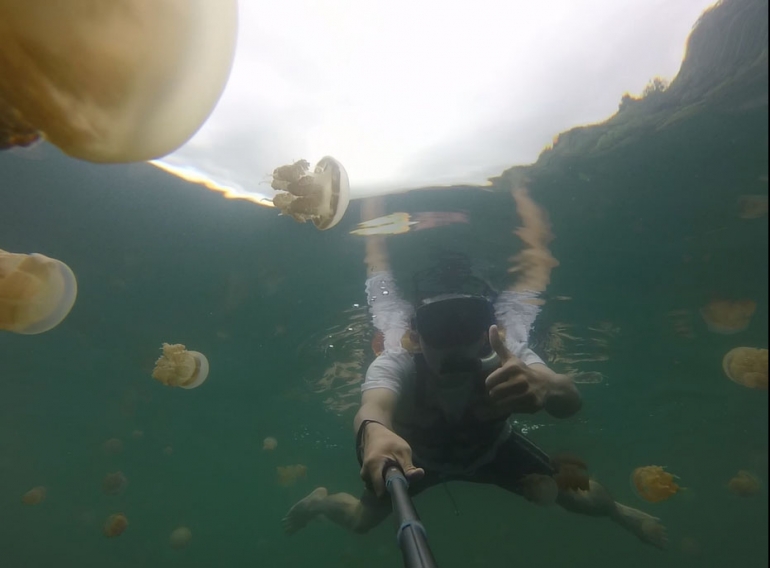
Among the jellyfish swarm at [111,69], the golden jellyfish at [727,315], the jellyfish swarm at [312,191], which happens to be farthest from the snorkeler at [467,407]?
the golden jellyfish at [727,315]

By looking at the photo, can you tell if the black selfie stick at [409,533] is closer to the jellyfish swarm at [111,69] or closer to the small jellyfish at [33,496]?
the jellyfish swarm at [111,69]

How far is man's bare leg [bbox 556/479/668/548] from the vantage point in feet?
22.0

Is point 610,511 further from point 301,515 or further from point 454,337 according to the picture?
point 301,515

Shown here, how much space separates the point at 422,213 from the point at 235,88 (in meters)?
3.05

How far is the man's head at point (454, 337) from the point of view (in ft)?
16.2

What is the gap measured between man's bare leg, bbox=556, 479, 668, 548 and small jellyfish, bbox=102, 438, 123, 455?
18246 millimetres

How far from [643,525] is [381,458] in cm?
717

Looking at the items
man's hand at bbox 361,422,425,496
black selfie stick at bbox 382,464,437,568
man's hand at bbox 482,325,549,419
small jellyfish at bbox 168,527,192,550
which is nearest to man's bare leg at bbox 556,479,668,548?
man's hand at bbox 482,325,549,419

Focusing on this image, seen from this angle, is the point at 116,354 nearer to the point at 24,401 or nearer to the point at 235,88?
the point at 24,401

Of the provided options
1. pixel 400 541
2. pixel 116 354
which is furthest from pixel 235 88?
pixel 116 354

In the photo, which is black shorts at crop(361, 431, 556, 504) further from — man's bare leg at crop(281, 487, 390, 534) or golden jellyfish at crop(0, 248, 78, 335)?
golden jellyfish at crop(0, 248, 78, 335)

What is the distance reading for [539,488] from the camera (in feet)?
20.1

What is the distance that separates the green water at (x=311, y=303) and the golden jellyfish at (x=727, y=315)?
0.87 feet

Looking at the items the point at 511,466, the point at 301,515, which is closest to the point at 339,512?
the point at 301,515
